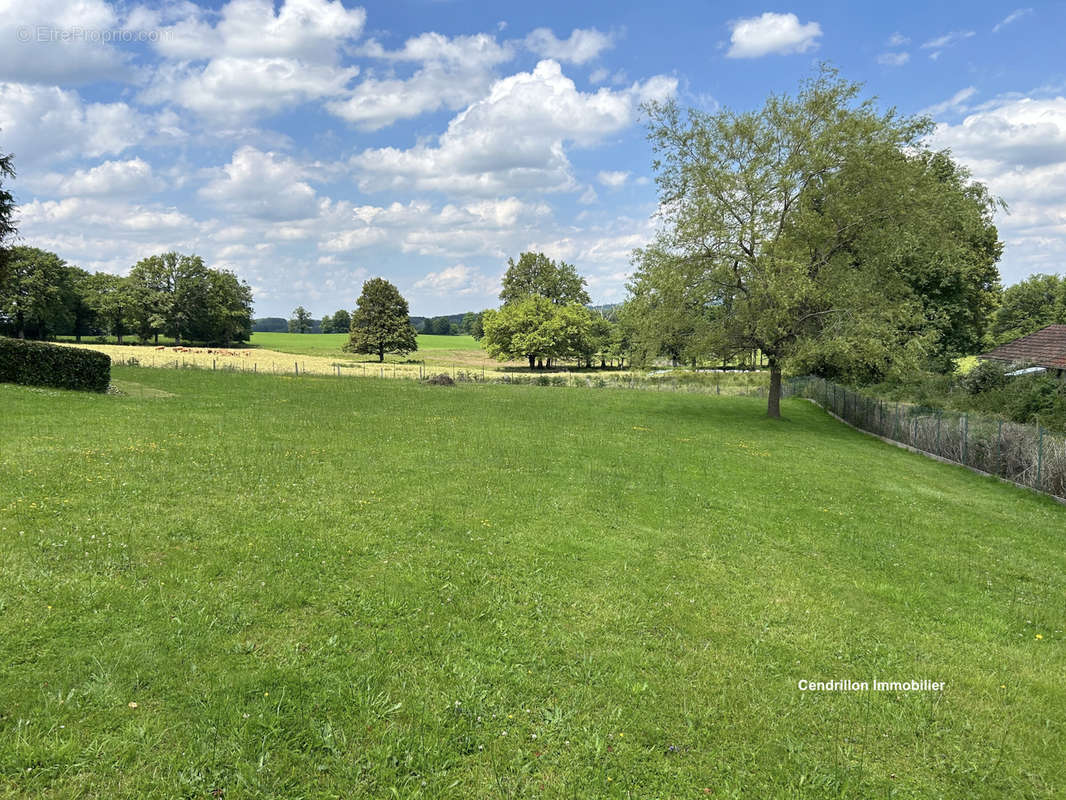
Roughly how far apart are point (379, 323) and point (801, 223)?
222 ft

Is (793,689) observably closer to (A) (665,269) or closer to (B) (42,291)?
(A) (665,269)

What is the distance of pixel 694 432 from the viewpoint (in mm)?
25047

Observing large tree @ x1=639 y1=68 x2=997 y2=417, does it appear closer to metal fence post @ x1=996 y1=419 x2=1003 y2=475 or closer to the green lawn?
metal fence post @ x1=996 y1=419 x2=1003 y2=475

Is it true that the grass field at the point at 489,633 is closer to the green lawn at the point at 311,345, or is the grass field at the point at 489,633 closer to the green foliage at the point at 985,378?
the green foliage at the point at 985,378

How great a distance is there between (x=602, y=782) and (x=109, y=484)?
10.6 metres

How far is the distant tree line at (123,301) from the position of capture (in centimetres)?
7700

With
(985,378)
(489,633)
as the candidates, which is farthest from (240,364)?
(985,378)

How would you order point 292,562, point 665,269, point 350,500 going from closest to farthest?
1. point 292,562
2. point 350,500
3. point 665,269

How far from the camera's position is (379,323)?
274ft

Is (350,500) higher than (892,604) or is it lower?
higher

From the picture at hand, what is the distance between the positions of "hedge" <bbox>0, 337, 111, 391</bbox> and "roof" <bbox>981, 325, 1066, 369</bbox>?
5348cm

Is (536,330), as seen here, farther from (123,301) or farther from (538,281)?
(123,301)

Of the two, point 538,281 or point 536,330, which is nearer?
point 536,330

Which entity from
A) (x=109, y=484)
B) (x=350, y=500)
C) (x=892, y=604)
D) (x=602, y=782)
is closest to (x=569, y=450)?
(x=350, y=500)
